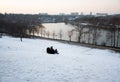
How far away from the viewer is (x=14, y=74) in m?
13.8

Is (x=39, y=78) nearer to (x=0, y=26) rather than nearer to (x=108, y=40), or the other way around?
(x=108, y=40)

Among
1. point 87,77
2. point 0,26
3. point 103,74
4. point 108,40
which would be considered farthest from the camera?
point 0,26

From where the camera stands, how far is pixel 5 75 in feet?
44.0

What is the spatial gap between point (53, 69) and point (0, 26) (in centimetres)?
8759

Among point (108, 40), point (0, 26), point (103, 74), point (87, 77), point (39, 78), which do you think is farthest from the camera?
point (0, 26)

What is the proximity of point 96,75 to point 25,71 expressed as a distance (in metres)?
5.31

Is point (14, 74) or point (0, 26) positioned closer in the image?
point (14, 74)

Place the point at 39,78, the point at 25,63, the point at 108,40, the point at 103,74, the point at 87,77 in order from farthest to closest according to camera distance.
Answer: the point at 108,40
the point at 25,63
the point at 103,74
the point at 87,77
the point at 39,78

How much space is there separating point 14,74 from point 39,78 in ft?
6.14

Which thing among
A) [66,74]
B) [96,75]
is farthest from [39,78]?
[96,75]

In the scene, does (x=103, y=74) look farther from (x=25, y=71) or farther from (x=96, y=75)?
(x=25, y=71)

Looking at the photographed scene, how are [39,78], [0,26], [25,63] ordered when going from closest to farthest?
1. [39,78]
2. [25,63]
3. [0,26]

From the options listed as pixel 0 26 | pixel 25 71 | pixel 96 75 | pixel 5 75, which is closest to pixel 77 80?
pixel 96 75

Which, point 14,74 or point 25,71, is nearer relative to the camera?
point 14,74
